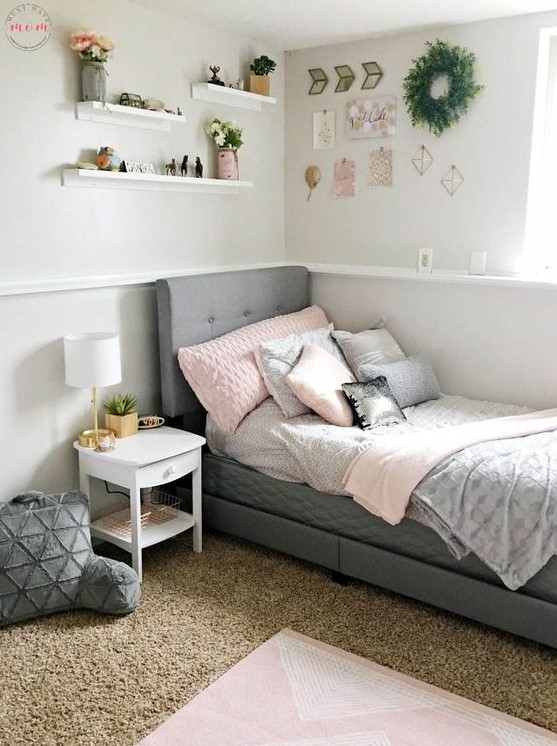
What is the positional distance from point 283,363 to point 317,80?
1614mm

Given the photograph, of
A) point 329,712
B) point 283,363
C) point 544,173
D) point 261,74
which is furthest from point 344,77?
point 329,712

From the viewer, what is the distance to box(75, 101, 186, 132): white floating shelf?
114 inches

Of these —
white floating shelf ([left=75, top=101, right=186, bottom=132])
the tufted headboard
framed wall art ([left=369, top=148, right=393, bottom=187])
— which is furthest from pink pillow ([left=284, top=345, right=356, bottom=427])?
white floating shelf ([left=75, top=101, right=186, bottom=132])

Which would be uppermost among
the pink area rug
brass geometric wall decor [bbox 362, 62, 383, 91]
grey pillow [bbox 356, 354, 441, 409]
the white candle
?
brass geometric wall decor [bbox 362, 62, 383, 91]

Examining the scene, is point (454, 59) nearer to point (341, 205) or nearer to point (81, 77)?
point (341, 205)

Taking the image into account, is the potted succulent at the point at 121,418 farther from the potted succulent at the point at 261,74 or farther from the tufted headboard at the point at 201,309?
the potted succulent at the point at 261,74

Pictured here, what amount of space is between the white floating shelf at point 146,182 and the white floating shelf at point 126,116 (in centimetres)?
22

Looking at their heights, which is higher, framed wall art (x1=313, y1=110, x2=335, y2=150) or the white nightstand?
framed wall art (x1=313, y1=110, x2=335, y2=150)

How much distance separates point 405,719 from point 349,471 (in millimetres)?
889

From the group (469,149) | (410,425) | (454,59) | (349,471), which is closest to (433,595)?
(349,471)

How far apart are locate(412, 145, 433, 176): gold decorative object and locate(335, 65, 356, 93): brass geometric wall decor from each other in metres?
0.53

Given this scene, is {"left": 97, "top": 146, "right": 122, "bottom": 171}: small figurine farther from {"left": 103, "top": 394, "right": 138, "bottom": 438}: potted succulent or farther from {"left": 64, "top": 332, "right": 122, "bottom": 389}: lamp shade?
{"left": 103, "top": 394, "right": 138, "bottom": 438}: potted succulent

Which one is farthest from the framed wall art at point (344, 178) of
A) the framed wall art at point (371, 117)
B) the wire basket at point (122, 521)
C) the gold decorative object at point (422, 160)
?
the wire basket at point (122, 521)

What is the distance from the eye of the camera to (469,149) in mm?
3453
